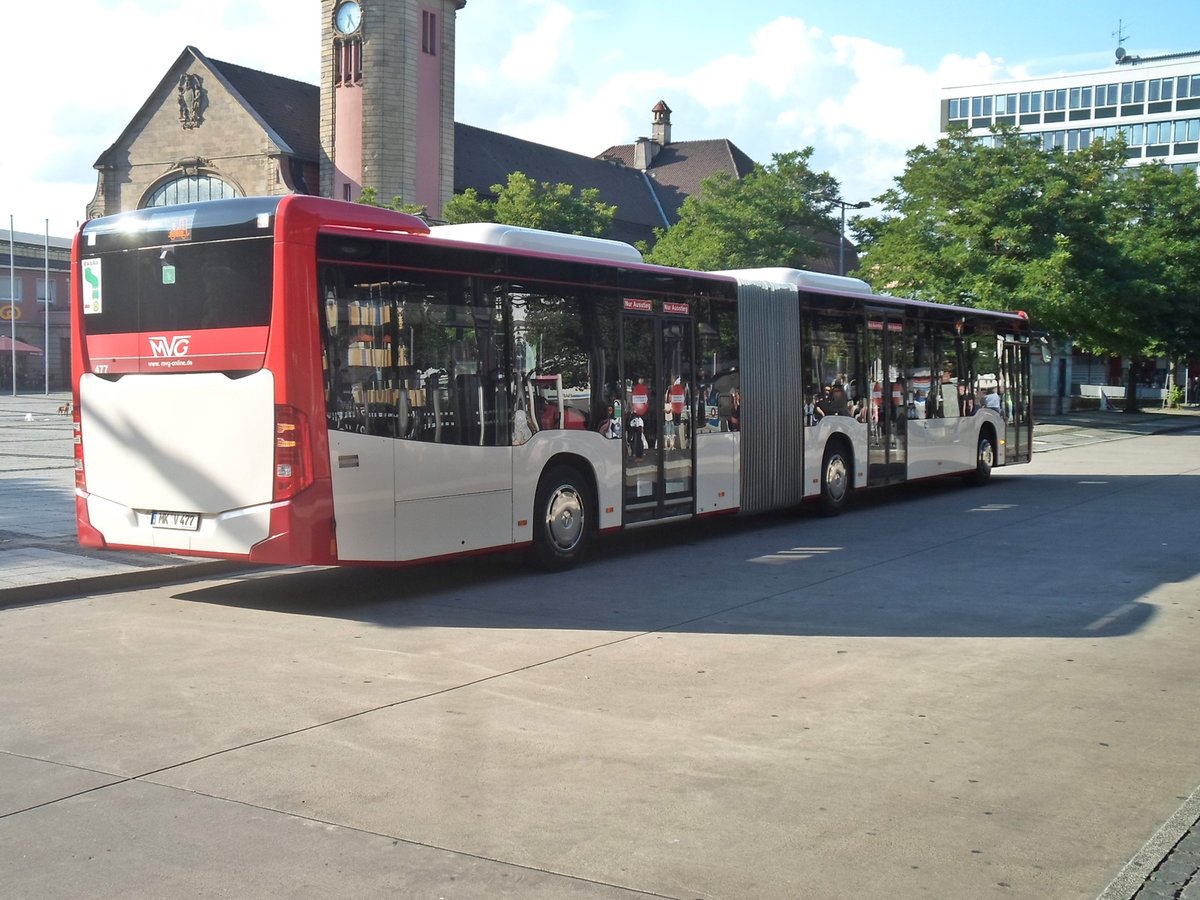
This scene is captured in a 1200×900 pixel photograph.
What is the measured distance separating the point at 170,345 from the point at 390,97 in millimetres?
61704

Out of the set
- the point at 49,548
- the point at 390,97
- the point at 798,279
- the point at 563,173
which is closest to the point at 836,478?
the point at 798,279

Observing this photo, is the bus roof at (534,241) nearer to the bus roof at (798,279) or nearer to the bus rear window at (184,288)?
the bus rear window at (184,288)

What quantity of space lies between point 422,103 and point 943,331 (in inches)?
2144

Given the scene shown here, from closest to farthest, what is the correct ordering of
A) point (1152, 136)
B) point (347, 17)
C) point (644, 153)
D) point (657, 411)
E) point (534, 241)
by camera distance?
point (534, 241) < point (657, 411) < point (347, 17) < point (1152, 136) < point (644, 153)

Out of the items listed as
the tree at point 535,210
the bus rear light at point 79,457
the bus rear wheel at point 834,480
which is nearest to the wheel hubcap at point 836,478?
the bus rear wheel at point 834,480

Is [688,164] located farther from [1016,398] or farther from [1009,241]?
[1016,398]

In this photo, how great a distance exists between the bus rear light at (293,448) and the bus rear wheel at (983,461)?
14.8m

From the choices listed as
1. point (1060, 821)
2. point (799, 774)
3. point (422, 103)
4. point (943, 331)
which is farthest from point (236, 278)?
point (422, 103)

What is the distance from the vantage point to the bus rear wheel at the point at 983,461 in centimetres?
2206

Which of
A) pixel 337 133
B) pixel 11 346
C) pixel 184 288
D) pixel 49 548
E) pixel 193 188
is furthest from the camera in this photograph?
pixel 193 188

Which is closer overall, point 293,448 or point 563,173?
point 293,448

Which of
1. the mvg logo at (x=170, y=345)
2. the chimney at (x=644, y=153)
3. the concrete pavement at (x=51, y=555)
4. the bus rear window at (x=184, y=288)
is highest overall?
the chimney at (x=644, y=153)

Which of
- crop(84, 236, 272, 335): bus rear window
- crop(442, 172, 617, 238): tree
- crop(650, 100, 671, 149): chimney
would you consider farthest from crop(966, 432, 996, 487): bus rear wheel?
crop(650, 100, 671, 149): chimney

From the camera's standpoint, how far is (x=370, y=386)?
32.9 feet
